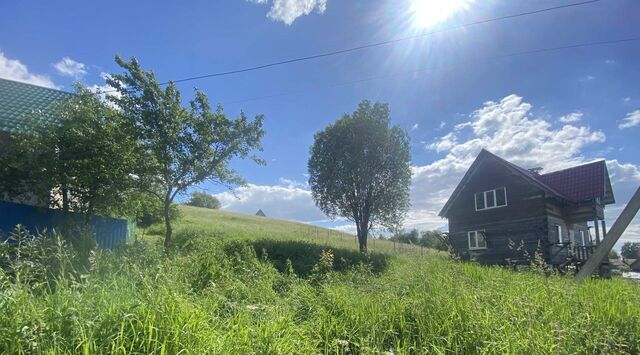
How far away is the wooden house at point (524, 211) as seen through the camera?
19.0 meters

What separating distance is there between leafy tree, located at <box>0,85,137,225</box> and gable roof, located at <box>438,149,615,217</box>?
20080 mm

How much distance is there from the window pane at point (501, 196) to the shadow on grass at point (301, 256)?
31.3 feet

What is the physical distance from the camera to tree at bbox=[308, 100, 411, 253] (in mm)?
19969

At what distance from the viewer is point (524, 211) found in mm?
19938

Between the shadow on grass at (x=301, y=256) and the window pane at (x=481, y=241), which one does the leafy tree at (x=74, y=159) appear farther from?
the window pane at (x=481, y=241)

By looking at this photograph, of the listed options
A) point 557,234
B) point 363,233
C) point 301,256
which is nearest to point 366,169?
point 363,233

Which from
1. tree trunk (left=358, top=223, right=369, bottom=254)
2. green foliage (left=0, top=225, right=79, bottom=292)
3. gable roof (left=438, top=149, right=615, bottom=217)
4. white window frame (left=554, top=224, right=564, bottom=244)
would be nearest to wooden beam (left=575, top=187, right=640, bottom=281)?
green foliage (left=0, top=225, right=79, bottom=292)

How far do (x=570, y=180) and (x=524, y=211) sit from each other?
4.20 metres

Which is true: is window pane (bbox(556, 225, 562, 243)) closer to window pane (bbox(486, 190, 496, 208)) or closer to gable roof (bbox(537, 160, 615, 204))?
gable roof (bbox(537, 160, 615, 204))

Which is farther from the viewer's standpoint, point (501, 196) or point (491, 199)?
point (491, 199)

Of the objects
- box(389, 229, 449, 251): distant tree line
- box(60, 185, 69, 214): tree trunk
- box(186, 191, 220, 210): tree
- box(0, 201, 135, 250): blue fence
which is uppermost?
box(186, 191, 220, 210): tree

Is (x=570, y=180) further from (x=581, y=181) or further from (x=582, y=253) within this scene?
(x=582, y=253)

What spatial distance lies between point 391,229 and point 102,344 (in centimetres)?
1898

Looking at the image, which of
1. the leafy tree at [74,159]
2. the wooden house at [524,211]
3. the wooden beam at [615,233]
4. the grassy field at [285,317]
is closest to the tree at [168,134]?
the leafy tree at [74,159]
